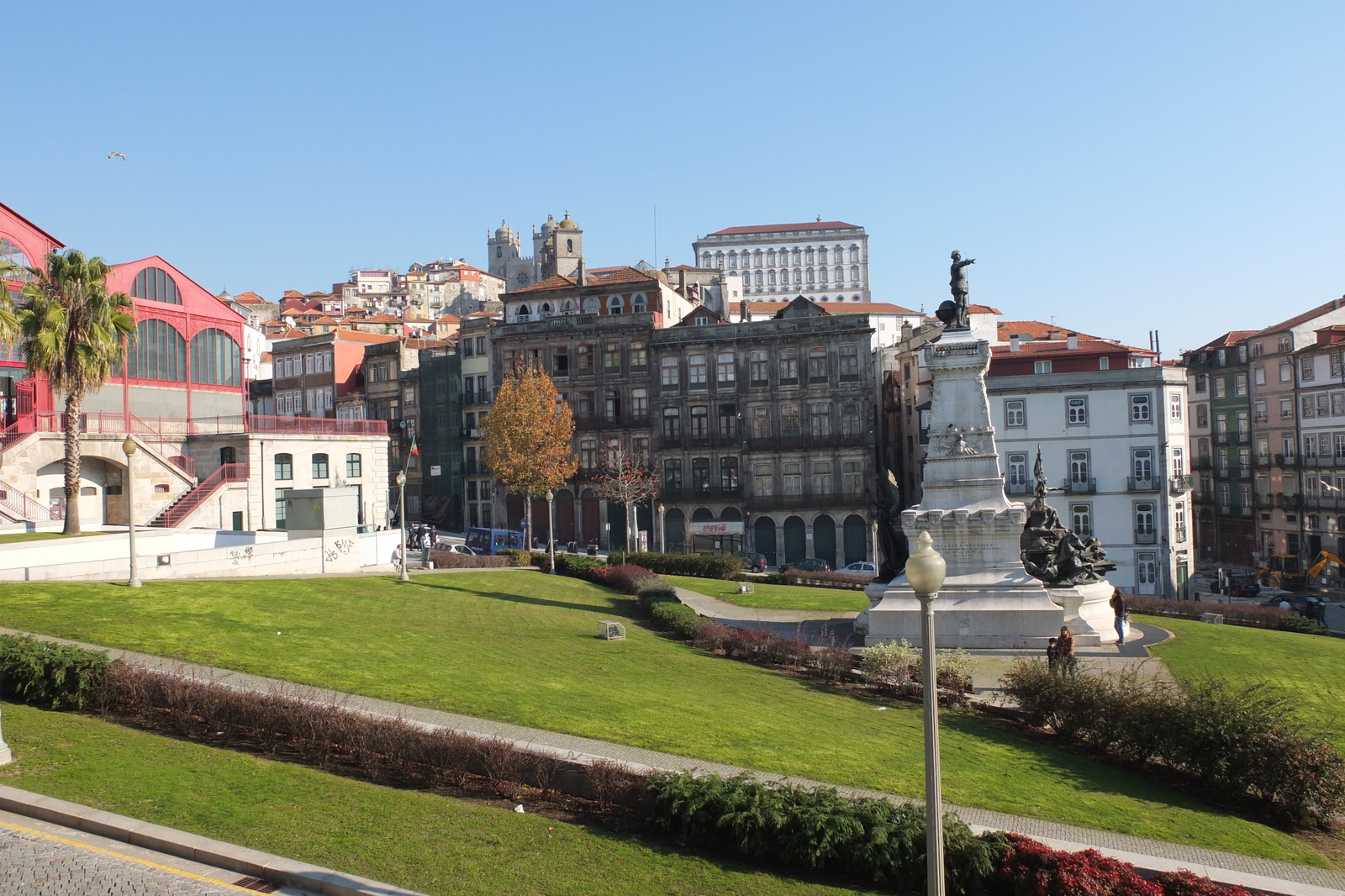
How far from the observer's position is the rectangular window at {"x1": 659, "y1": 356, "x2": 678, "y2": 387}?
59.7 metres

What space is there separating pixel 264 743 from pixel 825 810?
280 inches

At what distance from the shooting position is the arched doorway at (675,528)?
2275 inches

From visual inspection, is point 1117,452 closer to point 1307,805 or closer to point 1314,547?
point 1314,547

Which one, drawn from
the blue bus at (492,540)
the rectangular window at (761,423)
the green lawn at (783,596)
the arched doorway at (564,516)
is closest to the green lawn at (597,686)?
the green lawn at (783,596)

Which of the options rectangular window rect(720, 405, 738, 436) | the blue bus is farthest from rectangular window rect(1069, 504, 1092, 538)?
the blue bus

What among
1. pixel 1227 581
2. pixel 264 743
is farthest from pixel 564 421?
pixel 264 743

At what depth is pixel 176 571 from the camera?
1010 inches

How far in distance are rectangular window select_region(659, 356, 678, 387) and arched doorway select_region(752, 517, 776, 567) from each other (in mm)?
10041

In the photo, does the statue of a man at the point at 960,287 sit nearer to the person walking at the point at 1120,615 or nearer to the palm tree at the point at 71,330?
the person walking at the point at 1120,615

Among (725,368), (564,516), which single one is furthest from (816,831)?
(564,516)

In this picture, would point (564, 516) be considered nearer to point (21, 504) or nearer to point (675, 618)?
point (21, 504)

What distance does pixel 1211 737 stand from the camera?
12.7 metres

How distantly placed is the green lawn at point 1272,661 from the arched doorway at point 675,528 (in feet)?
108

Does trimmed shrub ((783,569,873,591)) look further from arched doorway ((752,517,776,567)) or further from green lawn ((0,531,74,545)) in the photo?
green lawn ((0,531,74,545))
